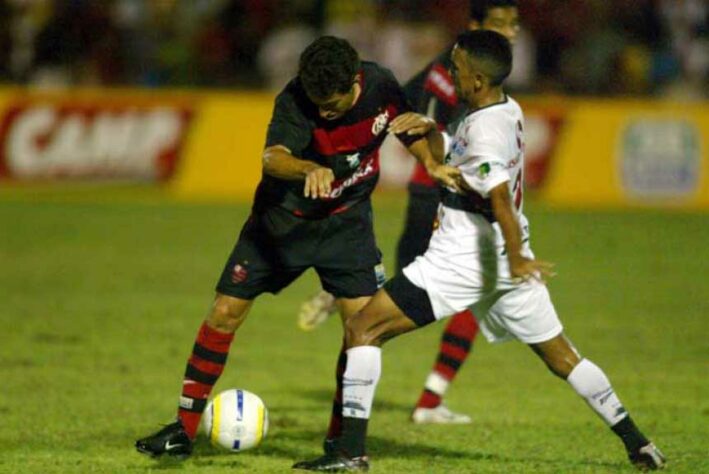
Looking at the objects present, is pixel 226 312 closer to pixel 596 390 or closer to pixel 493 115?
pixel 493 115

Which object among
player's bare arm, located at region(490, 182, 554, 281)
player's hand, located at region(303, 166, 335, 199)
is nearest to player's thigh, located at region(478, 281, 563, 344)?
player's bare arm, located at region(490, 182, 554, 281)

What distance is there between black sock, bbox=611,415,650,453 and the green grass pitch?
22 centimetres

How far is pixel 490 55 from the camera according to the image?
275 inches

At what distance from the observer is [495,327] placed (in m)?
7.32

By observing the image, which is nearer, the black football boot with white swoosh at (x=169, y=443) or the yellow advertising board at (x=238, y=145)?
the black football boot with white swoosh at (x=169, y=443)

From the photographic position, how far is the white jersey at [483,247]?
6.97 meters

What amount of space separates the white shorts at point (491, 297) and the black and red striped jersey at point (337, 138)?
0.61m

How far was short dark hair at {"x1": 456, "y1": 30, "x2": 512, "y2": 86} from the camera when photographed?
698 centimetres

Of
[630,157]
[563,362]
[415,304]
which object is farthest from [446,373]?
[630,157]

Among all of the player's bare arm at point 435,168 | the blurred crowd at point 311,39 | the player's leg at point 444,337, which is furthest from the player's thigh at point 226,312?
the blurred crowd at point 311,39

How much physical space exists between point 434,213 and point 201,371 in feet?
6.66

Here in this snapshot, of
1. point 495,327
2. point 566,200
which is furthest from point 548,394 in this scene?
point 566,200

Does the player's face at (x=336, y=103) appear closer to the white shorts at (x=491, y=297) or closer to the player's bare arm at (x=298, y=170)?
the player's bare arm at (x=298, y=170)

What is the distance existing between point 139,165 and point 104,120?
0.78m
